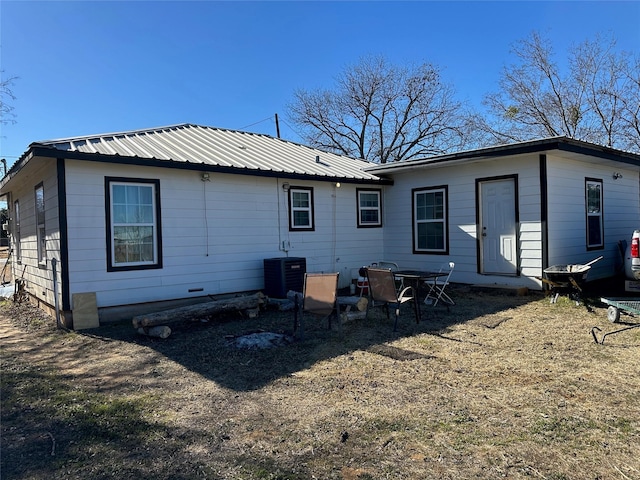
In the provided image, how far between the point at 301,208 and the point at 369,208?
215 centimetres

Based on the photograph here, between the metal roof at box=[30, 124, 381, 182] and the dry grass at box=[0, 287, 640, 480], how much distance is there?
120 inches

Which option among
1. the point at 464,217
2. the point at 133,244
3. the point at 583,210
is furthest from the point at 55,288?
the point at 583,210

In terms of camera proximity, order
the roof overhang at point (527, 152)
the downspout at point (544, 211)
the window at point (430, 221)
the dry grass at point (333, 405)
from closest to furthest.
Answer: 1. the dry grass at point (333, 405)
2. the roof overhang at point (527, 152)
3. the downspout at point (544, 211)
4. the window at point (430, 221)

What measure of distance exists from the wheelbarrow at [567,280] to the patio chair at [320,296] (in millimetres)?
4210

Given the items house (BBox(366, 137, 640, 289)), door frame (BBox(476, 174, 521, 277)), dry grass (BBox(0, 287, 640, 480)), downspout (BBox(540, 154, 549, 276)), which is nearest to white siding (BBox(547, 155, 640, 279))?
house (BBox(366, 137, 640, 289))

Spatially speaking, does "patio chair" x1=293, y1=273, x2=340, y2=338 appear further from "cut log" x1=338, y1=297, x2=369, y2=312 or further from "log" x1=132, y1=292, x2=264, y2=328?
"log" x1=132, y1=292, x2=264, y2=328

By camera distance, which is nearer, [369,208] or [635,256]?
[635,256]

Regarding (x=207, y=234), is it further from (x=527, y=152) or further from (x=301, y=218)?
(x=527, y=152)

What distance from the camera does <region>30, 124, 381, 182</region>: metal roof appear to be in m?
7.38

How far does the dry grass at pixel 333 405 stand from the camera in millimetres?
2754

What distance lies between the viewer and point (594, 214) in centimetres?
1005

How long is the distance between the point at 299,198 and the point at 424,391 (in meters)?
6.58

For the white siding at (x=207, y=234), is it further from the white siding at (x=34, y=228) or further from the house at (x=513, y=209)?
the house at (x=513, y=209)

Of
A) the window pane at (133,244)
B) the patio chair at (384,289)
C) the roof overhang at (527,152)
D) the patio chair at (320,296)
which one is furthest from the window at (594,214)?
the window pane at (133,244)
